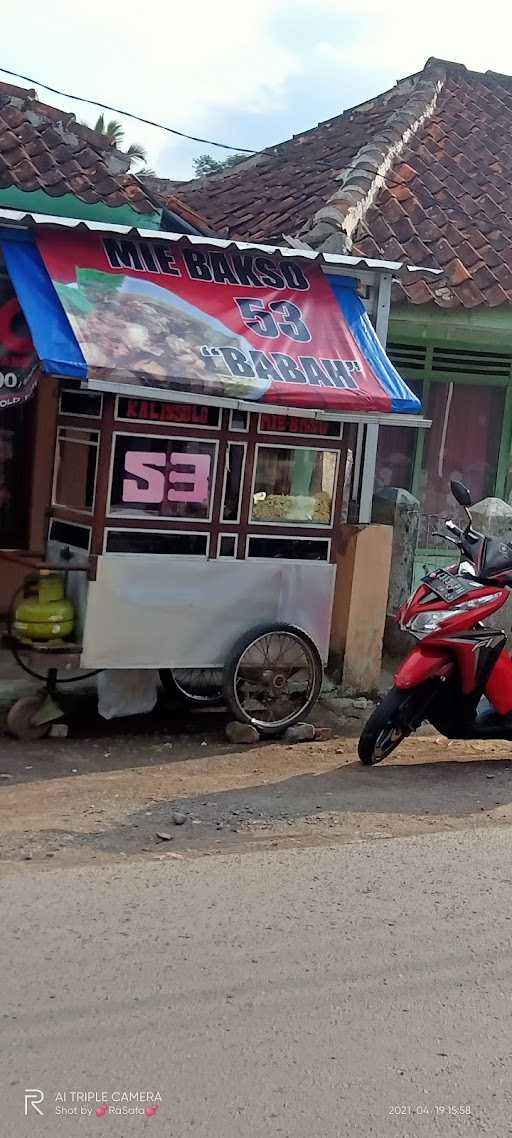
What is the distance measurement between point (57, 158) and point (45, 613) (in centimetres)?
482

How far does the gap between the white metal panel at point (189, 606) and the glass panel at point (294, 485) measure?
30 centimetres

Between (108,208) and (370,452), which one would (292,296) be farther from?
(108,208)

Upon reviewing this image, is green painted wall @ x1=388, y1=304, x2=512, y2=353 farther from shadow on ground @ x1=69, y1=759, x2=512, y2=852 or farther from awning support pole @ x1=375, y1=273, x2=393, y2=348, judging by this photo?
shadow on ground @ x1=69, y1=759, x2=512, y2=852

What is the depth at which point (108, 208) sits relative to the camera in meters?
9.05

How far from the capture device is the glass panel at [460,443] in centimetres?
1109

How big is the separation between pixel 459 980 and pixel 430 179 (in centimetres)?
994

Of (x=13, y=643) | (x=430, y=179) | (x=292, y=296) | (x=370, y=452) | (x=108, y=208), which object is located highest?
(x=430, y=179)

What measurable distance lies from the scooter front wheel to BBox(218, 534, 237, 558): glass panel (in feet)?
4.39

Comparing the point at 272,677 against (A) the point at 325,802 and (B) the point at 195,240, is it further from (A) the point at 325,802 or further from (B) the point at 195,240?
(B) the point at 195,240

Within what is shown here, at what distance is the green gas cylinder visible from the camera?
255 inches

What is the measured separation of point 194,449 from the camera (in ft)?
22.0

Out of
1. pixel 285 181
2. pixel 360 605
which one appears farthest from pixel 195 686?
pixel 285 181

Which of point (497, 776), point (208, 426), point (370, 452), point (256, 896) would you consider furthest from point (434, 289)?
point (256, 896)
